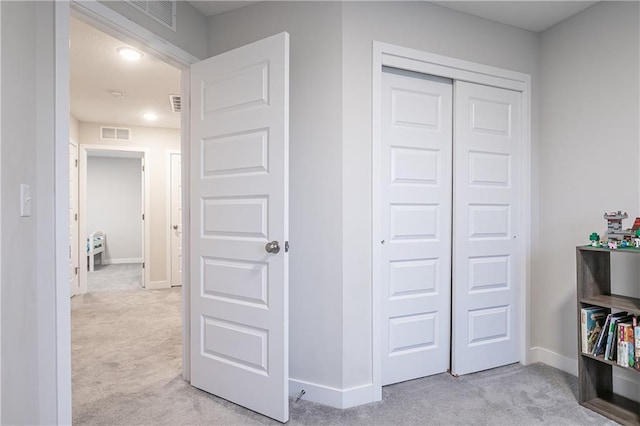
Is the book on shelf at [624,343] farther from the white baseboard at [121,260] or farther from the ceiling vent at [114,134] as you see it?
the white baseboard at [121,260]

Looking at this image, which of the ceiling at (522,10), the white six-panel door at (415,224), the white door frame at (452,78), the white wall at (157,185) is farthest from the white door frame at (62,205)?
the white wall at (157,185)

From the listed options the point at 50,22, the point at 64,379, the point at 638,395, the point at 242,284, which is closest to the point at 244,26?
the point at 50,22

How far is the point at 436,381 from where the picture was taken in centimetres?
239

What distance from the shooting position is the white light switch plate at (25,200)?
140 centimetres

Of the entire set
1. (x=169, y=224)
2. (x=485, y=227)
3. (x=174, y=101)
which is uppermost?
(x=174, y=101)

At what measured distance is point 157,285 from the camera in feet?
17.9

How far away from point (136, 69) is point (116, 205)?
552 cm

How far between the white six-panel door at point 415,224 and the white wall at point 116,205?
735 cm

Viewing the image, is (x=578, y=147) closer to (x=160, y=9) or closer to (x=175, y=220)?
(x=160, y=9)

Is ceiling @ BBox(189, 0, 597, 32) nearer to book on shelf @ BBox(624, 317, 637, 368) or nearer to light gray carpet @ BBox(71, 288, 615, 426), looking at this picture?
book on shelf @ BBox(624, 317, 637, 368)

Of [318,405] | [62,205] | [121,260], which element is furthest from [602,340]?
[121,260]

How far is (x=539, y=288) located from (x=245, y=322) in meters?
2.13

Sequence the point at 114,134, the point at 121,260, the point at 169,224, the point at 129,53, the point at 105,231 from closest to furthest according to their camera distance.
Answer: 1. the point at 129,53
2. the point at 114,134
3. the point at 169,224
4. the point at 105,231
5. the point at 121,260

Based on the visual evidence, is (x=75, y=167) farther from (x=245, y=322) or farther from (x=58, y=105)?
(x=245, y=322)
